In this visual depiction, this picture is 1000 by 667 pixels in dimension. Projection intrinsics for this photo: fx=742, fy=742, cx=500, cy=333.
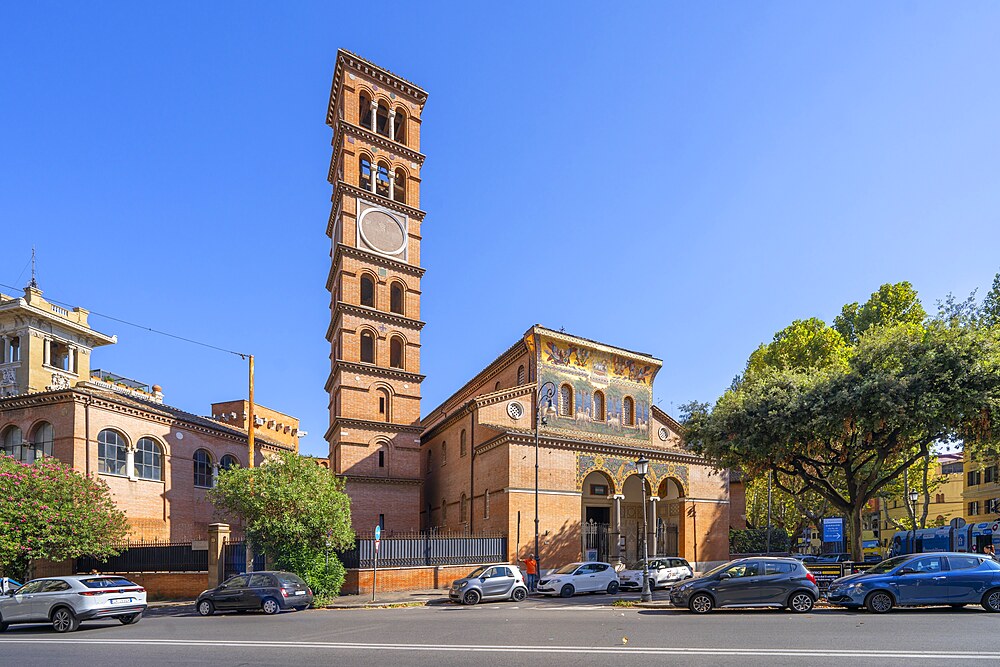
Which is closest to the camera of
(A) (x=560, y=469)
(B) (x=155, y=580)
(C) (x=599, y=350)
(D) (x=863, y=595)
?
(D) (x=863, y=595)

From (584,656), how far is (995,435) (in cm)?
1861

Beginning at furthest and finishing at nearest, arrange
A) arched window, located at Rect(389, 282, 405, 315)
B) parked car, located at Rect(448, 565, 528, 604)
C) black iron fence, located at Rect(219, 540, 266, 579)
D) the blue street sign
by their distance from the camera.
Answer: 1. arched window, located at Rect(389, 282, 405, 315)
2. the blue street sign
3. black iron fence, located at Rect(219, 540, 266, 579)
4. parked car, located at Rect(448, 565, 528, 604)

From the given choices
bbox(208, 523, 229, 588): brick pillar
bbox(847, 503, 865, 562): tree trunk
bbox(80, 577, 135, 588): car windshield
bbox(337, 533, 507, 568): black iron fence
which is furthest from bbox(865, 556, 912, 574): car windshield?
bbox(208, 523, 229, 588): brick pillar

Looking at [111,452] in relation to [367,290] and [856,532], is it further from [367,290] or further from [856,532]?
[856,532]

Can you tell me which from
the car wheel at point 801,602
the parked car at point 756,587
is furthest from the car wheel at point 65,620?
the car wheel at point 801,602

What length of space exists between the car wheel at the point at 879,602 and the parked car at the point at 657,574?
435 inches

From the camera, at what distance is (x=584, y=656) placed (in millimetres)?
12055

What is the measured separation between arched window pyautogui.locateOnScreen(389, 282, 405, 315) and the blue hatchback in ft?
92.6

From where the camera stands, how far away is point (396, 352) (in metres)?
41.6

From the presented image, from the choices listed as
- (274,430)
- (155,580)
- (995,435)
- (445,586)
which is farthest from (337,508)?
(274,430)

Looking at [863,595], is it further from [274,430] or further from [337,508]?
[274,430]

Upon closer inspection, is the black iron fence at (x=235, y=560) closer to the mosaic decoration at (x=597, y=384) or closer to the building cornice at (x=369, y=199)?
the mosaic decoration at (x=597, y=384)

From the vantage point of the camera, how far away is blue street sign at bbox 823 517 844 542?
32.1m

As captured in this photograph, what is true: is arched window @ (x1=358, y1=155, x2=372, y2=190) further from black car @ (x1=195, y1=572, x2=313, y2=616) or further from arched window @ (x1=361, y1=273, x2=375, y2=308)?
black car @ (x1=195, y1=572, x2=313, y2=616)
